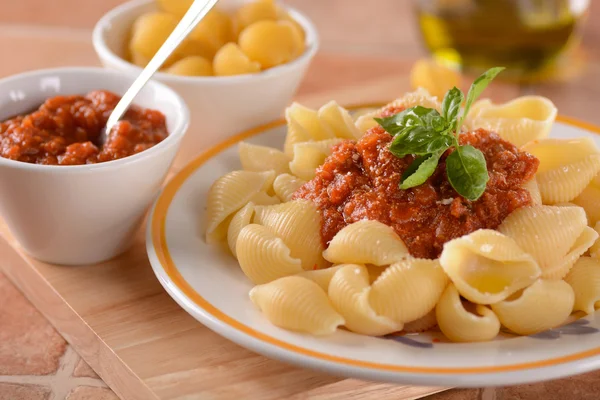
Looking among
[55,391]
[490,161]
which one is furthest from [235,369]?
[490,161]

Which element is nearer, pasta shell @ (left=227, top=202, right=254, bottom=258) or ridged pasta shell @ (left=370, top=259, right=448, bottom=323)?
ridged pasta shell @ (left=370, top=259, right=448, bottom=323)

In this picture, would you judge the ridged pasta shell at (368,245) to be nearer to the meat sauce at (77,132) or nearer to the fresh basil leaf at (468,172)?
the fresh basil leaf at (468,172)

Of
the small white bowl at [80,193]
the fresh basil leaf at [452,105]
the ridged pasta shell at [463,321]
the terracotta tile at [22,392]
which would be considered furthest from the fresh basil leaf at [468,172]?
the terracotta tile at [22,392]

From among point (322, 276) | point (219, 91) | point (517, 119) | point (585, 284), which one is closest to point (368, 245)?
point (322, 276)

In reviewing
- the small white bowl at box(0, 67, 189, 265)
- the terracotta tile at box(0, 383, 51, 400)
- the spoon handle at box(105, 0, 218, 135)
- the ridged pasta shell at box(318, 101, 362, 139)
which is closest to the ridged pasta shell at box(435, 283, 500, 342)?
the ridged pasta shell at box(318, 101, 362, 139)

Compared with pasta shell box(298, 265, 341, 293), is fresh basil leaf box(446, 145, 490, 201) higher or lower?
higher

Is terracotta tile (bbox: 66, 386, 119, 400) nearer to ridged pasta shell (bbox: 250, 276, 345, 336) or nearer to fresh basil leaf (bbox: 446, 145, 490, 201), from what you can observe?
ridged pasta shell (bbox: 250, 276, 345, 336)

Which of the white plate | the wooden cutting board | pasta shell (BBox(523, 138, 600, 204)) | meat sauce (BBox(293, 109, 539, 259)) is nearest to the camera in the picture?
the white plate

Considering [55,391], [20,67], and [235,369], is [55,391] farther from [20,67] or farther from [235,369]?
[20,67]
